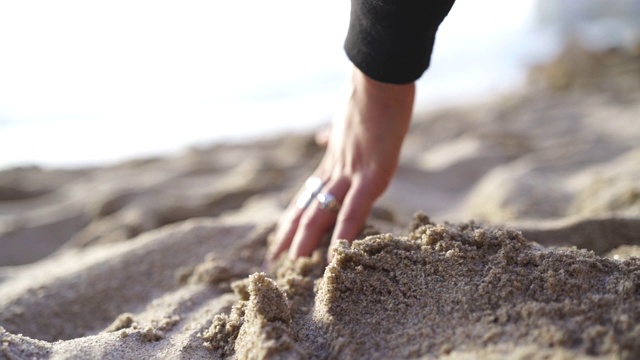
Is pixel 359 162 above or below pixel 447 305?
above

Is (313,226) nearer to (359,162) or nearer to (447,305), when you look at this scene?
(359,162)

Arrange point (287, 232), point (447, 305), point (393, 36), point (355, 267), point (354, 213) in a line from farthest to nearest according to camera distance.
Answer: point (287, 232) < point (354, 213) < point (393, 36) < point (355, 267) < point (447, 305)

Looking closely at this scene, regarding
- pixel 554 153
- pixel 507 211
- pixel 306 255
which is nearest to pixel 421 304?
pixel 306 255

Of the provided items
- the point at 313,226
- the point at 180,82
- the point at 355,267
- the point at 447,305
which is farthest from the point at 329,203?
the point at 180,82

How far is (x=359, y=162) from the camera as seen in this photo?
4.81 feet

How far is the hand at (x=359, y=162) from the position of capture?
1355 mm

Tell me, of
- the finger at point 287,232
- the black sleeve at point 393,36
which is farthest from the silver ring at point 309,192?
the black sleeve at point 393,36

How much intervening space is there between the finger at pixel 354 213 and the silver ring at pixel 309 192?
14cm

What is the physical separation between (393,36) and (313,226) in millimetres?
565

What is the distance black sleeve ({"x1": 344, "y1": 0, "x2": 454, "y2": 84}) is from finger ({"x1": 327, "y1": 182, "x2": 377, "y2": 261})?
33cm

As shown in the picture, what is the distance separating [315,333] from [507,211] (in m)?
1.36

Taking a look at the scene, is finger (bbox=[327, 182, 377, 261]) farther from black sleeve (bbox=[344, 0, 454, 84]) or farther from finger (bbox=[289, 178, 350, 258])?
black sleeve (bbox=[344, 0, 454, 84])

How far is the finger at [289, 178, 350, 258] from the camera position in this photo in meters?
1.44

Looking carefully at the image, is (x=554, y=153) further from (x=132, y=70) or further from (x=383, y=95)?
(x=132, y=70)
